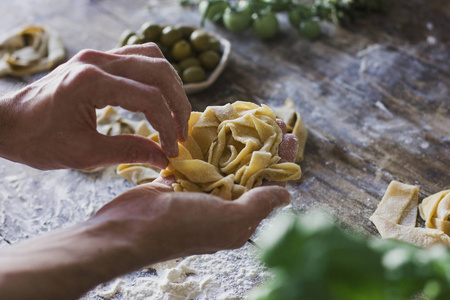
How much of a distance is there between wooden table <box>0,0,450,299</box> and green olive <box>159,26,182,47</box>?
1.03ft

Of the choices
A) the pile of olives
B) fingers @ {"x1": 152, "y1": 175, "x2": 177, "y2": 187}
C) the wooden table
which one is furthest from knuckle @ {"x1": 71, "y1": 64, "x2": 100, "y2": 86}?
the pile of olives

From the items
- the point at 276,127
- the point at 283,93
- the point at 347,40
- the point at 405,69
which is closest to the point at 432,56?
the point at 405,69

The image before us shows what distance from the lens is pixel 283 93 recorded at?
2.45 m

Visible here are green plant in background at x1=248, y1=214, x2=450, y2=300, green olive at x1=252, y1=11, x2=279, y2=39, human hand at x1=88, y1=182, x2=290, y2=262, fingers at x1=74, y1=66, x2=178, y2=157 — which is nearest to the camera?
green plant in background at x1=248, y1=214, x2=450, y2=300

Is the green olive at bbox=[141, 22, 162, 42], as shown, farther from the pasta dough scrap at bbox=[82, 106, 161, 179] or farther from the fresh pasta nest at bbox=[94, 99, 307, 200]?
the fresh pasta nest at bbox=[94, 99, 307, 200]

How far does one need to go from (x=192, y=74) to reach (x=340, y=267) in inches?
69.1

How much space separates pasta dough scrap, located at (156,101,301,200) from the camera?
153 cm

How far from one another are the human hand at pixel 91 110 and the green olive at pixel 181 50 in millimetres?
884

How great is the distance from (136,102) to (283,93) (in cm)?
121

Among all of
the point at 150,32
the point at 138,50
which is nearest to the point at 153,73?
the point at 138,50

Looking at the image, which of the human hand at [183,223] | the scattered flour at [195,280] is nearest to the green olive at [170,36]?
the scattered flour at [195,280]

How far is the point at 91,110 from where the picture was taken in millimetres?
1444

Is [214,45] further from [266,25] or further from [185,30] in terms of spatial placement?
[266,25]

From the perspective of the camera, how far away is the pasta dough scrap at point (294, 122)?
6.74 ft
